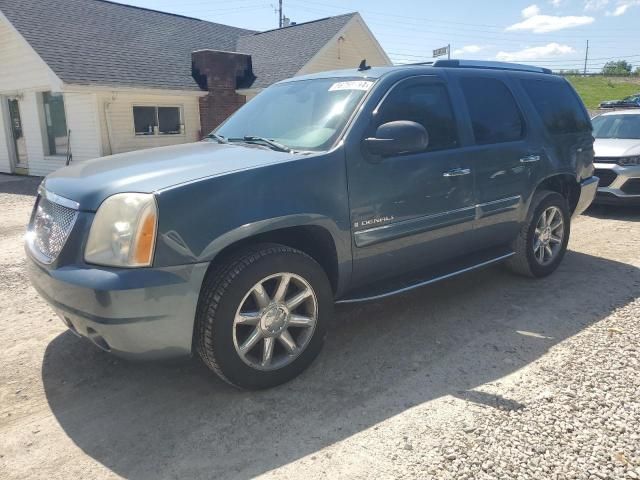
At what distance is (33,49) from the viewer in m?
13.6

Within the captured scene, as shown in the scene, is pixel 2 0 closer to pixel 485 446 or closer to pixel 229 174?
pixel 229 174

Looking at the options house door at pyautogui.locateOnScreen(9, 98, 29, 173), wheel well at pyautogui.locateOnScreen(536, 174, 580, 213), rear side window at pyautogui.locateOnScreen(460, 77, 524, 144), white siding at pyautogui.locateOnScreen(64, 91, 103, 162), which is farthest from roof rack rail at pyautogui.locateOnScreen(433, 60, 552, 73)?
house door at pyautogui.locateOnScreen(9, 98, 29, 173)

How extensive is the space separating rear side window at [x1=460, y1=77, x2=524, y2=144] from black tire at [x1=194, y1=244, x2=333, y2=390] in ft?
6.82

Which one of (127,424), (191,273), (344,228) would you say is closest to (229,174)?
(191,273)

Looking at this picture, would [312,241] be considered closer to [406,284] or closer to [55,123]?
[406,284]

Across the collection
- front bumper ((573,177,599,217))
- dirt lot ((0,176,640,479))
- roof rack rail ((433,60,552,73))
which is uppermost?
roof rack rail ((433,60,552,73))

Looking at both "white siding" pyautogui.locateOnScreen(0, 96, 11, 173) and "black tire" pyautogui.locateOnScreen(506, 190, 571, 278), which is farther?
"white siding" pyautogui.locateOnScreen(0, 96, 11, 173)

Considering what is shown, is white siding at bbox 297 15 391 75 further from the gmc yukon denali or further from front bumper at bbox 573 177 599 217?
the gmc yukon denali

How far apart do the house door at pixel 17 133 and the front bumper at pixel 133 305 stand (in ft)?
52.1

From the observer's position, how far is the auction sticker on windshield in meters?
3.70

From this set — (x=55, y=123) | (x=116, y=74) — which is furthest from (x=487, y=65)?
(x=55, y=123)

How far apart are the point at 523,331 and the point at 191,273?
264cm

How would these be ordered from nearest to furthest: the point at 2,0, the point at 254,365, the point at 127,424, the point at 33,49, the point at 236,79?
the point at 127,424 → the point at 254,365 → the point at 33,49 → the point at 2,0 → the point at 236,79

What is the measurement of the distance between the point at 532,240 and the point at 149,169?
11.8 feet
